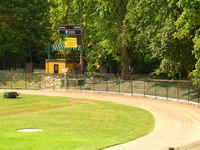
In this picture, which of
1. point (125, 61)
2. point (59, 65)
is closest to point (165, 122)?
point (125, 61)

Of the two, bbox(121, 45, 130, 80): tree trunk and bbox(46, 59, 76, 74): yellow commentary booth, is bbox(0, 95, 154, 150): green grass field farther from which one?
bbox(46, 59, 76, 74): yellow commentary booth

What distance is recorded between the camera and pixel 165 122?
31953 mm

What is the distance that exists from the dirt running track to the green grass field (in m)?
0.92

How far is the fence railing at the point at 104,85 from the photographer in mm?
45750

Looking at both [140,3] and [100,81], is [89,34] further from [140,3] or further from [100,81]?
[140,3]

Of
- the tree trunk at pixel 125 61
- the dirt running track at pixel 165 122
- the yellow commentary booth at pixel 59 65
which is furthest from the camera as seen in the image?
the yellow commentary booth at pixel 59 65

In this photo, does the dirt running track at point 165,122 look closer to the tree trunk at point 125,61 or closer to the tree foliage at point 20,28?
the tree trunk at point 125,61

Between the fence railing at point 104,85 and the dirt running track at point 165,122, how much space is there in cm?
147

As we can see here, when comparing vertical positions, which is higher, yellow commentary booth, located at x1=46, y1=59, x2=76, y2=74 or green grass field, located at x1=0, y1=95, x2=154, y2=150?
yellow commentary booth, located at x1=46, y1=59, x2=76, y2=74

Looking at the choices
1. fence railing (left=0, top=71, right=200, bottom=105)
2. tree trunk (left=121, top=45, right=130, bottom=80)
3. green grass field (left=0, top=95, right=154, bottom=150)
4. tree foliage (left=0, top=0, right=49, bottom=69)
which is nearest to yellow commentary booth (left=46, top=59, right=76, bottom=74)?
fence railing (left=0, top=71, right=200, bottom=105)

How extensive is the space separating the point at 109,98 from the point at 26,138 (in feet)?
88.2

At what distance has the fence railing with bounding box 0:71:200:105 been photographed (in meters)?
45.8

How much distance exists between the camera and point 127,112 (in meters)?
37.9

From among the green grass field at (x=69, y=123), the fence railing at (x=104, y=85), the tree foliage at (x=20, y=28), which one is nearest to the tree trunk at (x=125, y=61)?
the fence railing at (x=104, y=85)
